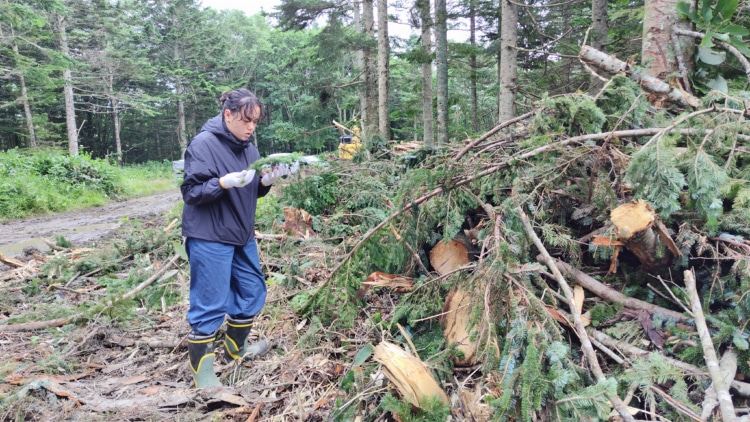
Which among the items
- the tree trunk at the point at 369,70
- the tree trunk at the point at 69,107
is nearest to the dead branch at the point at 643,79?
the tree trunk at the point at 369,70

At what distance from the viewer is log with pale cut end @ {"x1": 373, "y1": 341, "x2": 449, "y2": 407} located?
75.9 inches

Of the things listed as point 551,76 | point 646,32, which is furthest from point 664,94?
point 551,76

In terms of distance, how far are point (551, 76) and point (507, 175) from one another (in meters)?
8.01

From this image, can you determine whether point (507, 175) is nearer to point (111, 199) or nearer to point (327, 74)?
point (327, 74)

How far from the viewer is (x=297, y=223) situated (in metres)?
5.46

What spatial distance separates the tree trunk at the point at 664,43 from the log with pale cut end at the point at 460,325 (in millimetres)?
2678

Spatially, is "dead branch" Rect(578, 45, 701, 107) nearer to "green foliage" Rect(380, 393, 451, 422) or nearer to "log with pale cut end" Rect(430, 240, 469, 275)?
"log with pale cut end" Rect(430, 240, 469, 275)

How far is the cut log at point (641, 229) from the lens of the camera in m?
1.98

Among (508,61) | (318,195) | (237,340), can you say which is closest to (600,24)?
(508,61)

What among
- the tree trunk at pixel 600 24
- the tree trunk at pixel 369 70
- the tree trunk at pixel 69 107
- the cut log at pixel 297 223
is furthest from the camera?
the tree trunk at pixel 69 107

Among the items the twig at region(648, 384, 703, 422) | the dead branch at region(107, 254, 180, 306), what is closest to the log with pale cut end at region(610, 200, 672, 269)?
the twig at region(648, 384, 703, 422)

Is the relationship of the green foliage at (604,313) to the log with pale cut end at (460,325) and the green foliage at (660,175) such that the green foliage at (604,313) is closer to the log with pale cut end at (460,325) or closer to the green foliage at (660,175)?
the green foliage at (660,175)

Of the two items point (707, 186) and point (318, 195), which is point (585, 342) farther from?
point (318, 195)

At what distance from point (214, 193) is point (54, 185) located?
43.6 feet
